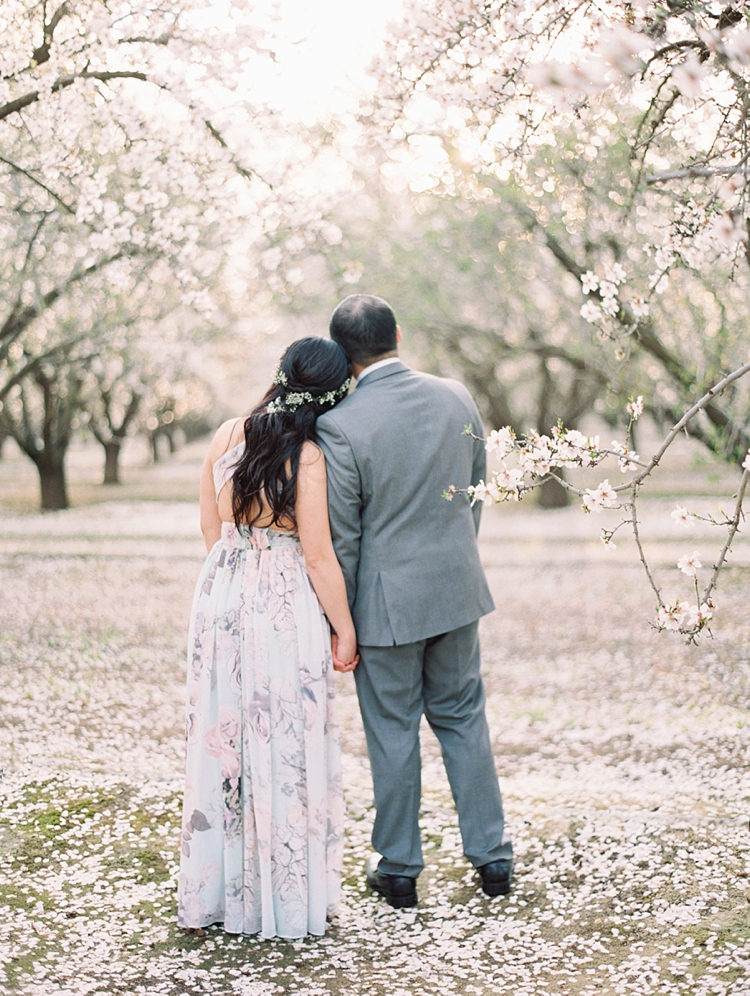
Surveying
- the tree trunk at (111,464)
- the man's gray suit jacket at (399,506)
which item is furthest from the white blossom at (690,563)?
the tree trunk at (111,464)

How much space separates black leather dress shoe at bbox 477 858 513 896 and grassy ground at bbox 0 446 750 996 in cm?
4

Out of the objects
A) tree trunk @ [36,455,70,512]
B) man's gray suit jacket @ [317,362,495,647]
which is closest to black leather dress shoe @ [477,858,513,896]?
man's gray suit jacket @ [317,362,495,647]

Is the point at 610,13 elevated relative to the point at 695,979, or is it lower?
elevated

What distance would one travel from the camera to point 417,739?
10.3ft

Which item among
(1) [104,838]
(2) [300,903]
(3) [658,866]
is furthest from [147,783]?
(3) [658,866]

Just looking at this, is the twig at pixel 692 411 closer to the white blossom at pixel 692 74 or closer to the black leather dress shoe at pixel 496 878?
the white blossom at pixel 692 74

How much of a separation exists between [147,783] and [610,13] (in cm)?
341

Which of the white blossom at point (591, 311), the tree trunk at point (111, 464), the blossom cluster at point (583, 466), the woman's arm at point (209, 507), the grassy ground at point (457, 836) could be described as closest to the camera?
the blossom cluster at point (583, 466)

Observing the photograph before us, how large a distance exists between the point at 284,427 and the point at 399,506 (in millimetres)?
456

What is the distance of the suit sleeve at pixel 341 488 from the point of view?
9.55ft

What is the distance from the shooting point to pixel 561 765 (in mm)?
4523

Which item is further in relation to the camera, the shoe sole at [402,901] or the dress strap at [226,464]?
the shoe sole at [402,901]

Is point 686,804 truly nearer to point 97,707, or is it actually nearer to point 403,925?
point 403,925

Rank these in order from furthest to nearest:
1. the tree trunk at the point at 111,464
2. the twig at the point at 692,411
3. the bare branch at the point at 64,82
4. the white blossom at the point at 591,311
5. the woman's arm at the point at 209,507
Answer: the tree trunk at the point at 111,464 < the bare branch at the point at 64,82 < the white blossom at the point at 591,311 < the woman's arm at the point at 209,507 < the twig at the point at 692,411
